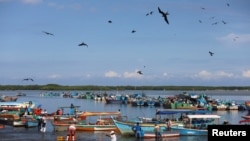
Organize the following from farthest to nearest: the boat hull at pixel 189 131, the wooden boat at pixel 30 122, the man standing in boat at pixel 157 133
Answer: the wooden boat at pixel 30 122 → the boat hull at pixel 189 131 → the man standing in boat at pixel 157 133

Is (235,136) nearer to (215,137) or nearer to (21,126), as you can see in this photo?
Result: (215,137)

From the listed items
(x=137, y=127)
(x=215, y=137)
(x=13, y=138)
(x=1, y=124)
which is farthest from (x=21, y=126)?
(x=215, y=137)

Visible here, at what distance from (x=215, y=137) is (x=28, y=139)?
905 inches

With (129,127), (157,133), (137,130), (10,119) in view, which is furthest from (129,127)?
(10,119)

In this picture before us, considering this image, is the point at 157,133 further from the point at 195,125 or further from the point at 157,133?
the point at 195,125

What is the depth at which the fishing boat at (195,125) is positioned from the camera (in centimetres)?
3359

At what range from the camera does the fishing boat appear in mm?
33594

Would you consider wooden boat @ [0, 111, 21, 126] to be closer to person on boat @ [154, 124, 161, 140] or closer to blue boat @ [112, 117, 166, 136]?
blue boat @ [112, 117, 166, 136]

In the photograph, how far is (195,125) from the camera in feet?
113

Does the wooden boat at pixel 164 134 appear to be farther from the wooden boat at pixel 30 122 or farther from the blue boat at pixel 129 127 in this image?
the wooden boat at pixel 30 122

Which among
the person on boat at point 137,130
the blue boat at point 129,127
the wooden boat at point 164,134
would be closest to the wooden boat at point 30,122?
the blue boat at point 129,127

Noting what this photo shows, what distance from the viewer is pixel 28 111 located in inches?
1788

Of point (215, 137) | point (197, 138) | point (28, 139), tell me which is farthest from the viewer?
point (197, 138)

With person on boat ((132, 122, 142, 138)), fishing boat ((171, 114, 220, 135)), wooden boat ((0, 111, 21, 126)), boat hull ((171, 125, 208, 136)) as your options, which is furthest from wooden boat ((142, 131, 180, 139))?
wooden boat ((0, 111, 21, 126))
